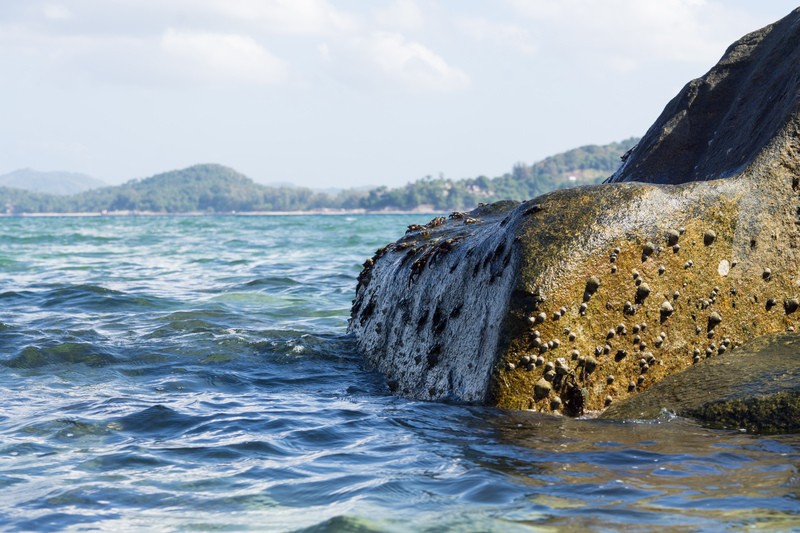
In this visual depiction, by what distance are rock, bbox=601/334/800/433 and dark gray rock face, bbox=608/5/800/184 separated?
165 centimetres

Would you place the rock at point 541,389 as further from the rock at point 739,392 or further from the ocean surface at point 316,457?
the rock at point 739,392

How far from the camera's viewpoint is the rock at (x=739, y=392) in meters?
5.09

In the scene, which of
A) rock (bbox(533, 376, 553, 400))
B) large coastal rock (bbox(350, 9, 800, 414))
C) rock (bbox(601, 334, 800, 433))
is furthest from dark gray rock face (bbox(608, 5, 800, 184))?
rock (bbox(533, 376, 553, 400))

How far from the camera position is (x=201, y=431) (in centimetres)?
575

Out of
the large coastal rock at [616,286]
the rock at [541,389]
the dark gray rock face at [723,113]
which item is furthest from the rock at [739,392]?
the dark gray rock face at [723,113]

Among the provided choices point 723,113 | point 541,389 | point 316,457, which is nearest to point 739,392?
point 541,389

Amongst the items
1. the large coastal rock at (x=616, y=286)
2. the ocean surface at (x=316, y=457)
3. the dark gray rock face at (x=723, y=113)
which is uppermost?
the dark gray rock face at (x=723, y=113)

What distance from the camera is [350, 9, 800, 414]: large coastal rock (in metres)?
5.41

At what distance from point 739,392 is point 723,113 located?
11.5 ft

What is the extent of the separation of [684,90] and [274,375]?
176 inches

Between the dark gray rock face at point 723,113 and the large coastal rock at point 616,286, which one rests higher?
the dark gray rock face at point 723,113

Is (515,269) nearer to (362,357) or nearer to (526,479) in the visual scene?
(526,479)

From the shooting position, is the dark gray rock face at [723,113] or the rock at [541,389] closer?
the rock at [541,389]

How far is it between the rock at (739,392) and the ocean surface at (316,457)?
13cm
